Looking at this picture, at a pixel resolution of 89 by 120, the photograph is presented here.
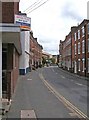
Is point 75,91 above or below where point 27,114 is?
below

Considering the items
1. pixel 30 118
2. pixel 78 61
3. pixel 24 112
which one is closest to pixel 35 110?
pixel 24 112

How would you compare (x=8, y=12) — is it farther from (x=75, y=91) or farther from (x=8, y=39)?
(x=75, y=91)

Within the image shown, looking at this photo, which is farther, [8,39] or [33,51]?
[33,51]

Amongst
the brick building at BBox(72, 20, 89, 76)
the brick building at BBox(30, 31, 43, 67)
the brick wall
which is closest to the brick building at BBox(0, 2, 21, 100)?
the brick wall

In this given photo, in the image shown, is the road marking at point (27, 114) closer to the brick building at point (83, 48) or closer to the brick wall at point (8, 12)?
the brick wall at point (8, 12)

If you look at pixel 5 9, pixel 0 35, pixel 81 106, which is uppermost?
pixel 5 9

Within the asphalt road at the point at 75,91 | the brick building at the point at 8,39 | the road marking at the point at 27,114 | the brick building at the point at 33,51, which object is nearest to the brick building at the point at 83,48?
the asphalt road at the point at 75,91

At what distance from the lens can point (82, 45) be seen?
54.8m

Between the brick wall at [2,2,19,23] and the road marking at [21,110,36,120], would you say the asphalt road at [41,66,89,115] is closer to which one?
the road marking at [21,110,36,120]

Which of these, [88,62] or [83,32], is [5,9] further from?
[83,32]

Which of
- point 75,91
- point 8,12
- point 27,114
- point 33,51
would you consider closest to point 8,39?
point 8,12

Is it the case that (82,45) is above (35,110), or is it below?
above

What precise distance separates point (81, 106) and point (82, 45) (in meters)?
38.4

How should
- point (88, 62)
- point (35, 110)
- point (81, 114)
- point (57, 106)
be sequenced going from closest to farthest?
point (81, 114) → point (35, 110) → point (57, 106) → point (88, 62)
